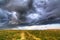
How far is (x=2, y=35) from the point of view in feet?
7.98

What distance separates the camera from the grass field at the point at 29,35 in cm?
239

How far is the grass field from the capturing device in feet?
7.84

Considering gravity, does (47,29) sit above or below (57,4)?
below

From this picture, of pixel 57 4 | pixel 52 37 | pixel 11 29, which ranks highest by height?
pixel 57 4

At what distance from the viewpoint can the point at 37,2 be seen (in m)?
2.44

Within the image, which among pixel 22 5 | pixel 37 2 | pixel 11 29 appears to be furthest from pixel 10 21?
pixel 37 2

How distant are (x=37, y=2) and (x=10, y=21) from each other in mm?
516

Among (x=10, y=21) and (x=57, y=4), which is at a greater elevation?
(x=57, y=4)

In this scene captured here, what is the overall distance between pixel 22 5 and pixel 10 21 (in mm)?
313

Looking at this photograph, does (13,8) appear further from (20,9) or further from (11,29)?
(11,29)

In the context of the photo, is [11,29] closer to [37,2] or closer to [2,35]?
[2,35]

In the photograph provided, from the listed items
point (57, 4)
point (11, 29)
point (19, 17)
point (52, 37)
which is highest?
point (57, 4)

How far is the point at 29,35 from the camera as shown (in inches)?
95.0

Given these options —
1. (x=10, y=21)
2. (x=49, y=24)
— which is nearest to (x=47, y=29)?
(x=49, y=24)
